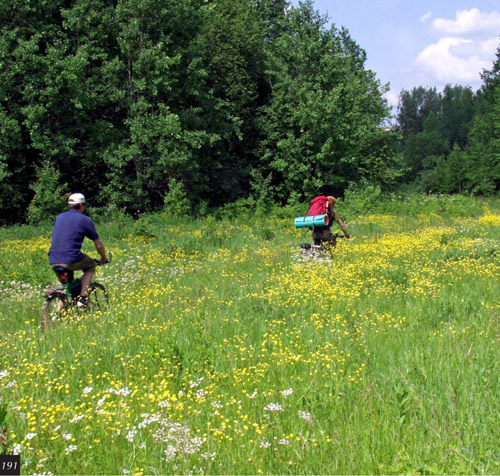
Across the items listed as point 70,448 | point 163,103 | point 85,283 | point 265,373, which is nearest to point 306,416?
point 265,373

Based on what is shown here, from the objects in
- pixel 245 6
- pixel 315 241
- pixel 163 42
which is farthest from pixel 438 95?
pixel 315 241

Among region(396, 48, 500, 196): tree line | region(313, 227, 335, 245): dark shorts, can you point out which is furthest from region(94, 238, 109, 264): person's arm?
region(396, 48, 500, 196): tree line

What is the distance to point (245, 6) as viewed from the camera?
3047 cm

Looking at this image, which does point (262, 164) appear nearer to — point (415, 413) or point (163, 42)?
point (163, 42)

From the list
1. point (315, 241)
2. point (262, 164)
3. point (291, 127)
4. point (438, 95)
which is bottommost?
point (315, 241)

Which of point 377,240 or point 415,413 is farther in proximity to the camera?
point 377,240

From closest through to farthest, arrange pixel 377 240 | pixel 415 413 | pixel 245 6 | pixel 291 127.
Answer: pixel 415 413 < pixel 377 240 < pixel 291 127 < pixel 245 6

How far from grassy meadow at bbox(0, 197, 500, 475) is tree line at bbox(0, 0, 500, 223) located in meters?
13.7

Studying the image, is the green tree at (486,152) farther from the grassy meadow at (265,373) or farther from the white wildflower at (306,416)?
the white wildflower at (306,416)

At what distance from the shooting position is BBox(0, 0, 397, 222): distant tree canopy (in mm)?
20297

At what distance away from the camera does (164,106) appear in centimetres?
2205

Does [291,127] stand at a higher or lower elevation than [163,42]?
lower

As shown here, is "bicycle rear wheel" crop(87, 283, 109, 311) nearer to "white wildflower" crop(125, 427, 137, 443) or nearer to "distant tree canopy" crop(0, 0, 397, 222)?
"white wildflower" crop(125, 427, 137, 443)

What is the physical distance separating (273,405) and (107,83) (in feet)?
70.8
